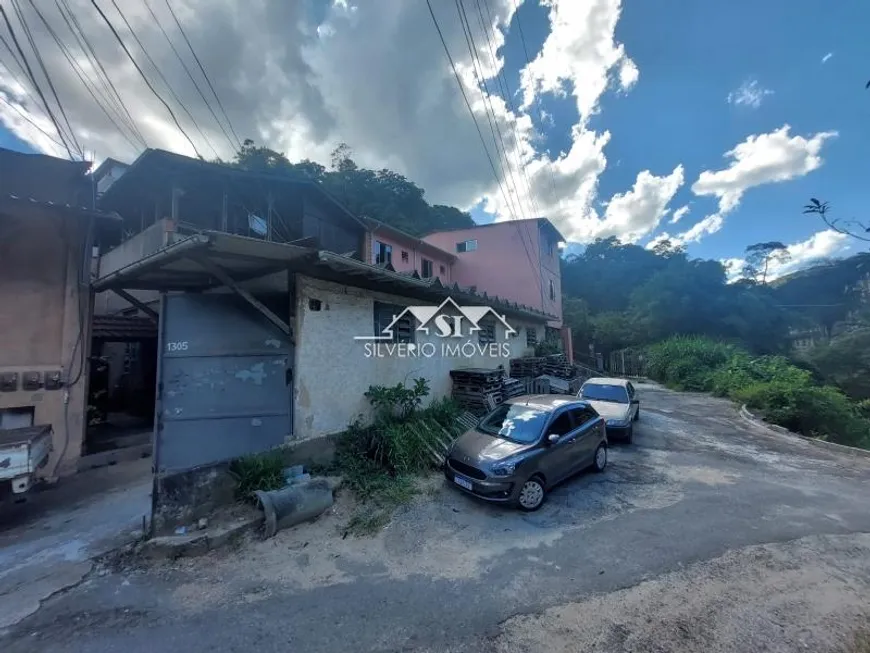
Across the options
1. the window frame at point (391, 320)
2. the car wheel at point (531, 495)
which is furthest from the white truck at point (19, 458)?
the car wheel at point (531, 495)

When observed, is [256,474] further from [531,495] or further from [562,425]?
[562,425]

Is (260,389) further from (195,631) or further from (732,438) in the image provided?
(732,438)

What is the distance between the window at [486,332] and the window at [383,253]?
23.3ft

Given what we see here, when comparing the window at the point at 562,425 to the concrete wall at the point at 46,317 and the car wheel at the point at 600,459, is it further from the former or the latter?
the concrete wall at the point at 46,317

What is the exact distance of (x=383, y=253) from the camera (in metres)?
17.3

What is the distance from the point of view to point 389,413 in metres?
7.57

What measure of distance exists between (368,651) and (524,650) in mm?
1251

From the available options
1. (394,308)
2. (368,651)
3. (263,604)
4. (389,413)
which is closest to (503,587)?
(368,651)

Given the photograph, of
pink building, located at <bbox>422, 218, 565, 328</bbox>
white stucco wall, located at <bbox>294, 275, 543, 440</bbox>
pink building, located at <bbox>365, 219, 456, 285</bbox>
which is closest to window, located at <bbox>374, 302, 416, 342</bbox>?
white stucco wall, located at <bbox>294, 275, 543, 440</bbox>

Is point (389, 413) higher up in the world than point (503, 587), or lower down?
higher up

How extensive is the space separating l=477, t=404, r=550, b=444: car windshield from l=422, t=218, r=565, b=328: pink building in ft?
44.4

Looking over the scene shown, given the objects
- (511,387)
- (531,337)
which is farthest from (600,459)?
(531,337)

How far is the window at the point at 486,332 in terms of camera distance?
1184 centimetres

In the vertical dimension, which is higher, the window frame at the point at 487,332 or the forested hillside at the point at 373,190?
the forested hillside at the point at 373,190
